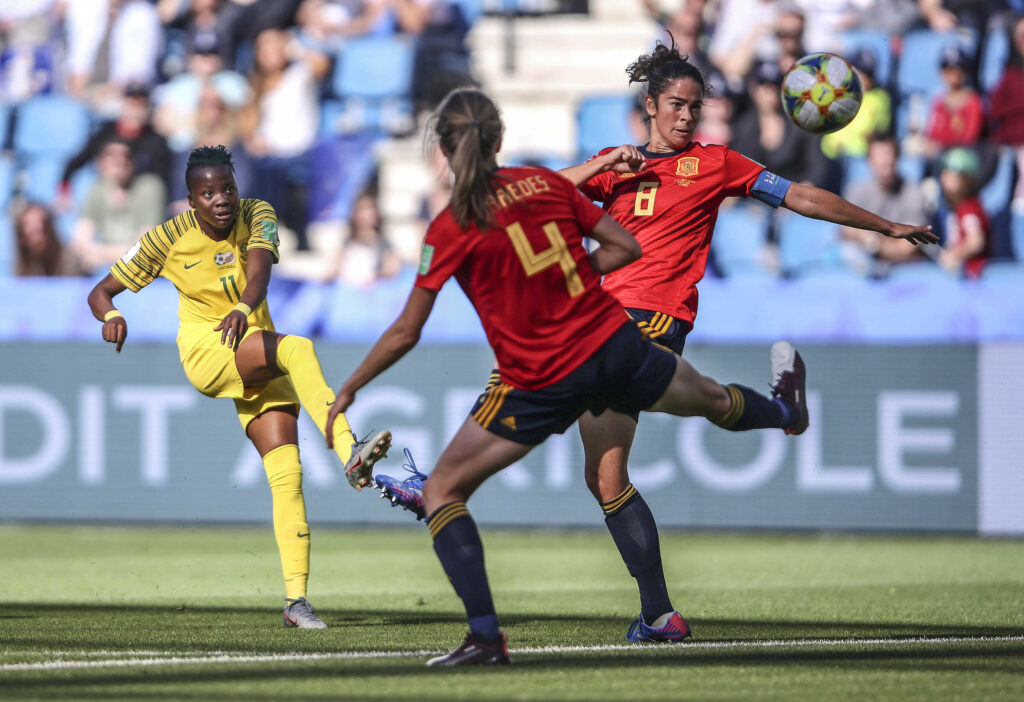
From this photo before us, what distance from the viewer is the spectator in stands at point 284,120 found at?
607 inches

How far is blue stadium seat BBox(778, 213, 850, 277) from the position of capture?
13477 mm

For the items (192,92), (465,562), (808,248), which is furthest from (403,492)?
(192,92)

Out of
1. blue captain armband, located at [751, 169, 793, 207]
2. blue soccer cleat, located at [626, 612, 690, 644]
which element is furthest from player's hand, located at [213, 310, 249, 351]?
blue captain armband, located at [751, 169, 793, 207]

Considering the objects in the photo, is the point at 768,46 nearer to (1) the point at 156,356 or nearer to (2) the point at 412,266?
(2) the point at 412,266

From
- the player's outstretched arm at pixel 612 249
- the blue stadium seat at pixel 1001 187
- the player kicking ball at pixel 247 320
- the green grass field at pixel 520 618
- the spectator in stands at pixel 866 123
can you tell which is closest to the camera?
the green grass field at pixel 520 618

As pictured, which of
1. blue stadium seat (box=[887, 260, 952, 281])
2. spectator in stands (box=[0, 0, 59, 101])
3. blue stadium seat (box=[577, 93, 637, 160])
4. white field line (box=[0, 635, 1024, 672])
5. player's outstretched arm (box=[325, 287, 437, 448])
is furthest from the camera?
spectator in stands (box=[0, 0, 59, 101])

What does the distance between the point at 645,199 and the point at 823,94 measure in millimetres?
1222

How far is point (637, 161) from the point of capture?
5.80 metres

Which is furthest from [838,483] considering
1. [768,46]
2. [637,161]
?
[637,161]

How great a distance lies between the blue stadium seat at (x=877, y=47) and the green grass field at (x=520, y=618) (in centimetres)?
477

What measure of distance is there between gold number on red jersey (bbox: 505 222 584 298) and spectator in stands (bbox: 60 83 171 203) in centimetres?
1090

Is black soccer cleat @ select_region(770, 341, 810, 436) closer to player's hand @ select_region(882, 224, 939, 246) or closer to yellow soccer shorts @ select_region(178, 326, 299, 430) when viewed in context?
player's hand @ select_region(882, 224, 939, 246)

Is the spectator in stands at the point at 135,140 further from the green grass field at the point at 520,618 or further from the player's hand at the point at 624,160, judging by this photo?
the player's hand at the point at 624,160

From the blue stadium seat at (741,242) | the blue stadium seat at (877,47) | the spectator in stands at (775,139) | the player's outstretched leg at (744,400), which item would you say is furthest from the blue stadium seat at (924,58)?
the player's outstretched leg at (744,400)
